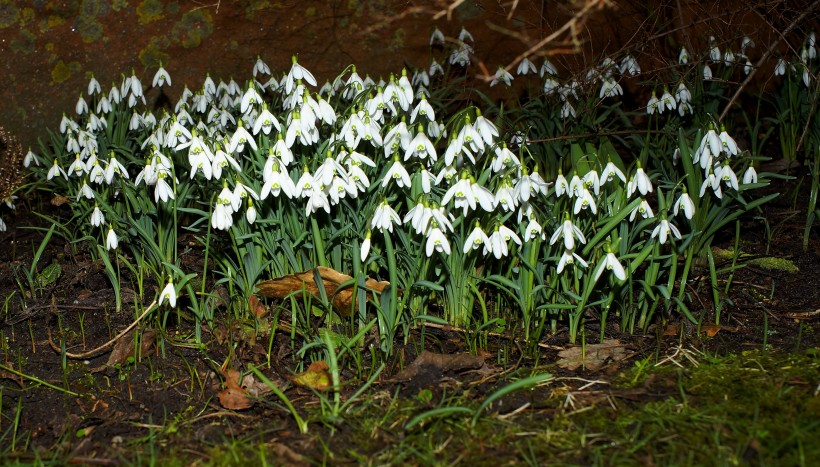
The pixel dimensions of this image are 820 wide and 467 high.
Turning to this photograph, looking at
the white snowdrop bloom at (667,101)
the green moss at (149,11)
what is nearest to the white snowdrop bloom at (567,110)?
the white snowdrop bloom at (667,101)

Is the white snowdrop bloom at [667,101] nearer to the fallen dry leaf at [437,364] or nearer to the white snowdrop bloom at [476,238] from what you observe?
the white snowdrop bloom at [476,238]

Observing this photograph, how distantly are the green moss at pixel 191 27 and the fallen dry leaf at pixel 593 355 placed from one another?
2.77m

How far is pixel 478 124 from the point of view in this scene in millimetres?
2723

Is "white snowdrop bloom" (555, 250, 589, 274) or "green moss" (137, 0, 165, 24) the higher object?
"green moss" (137, 0, 165, 24)

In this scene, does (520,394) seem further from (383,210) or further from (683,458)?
(383,210)

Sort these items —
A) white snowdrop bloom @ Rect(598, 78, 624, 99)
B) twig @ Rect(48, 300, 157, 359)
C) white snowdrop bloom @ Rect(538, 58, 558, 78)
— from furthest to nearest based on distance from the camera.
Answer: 1. white snowdrop bloom @ Rect(538, 58, 558, 78)
2. white snowdrop bloom @ Rect(598, 78, 624, 99)
3. twig @ Rect(48, 300, 157, 359)

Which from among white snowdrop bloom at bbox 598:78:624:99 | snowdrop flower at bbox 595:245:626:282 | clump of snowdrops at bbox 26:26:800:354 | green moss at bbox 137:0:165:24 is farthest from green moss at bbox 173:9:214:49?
snowdrop flower at bbox 595:245:626:282

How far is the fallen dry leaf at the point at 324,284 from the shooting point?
2750 millimetres

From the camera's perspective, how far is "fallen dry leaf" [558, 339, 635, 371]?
8.48 feet

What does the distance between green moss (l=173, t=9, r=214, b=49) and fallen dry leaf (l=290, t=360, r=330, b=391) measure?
2470mm

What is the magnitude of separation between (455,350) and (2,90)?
2883mm

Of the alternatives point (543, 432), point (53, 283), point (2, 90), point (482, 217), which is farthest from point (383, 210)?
point (2, 90)

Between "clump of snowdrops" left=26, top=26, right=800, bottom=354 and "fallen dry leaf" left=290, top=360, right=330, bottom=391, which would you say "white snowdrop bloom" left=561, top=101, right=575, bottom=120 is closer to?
"clump of snowdrops" left=26, top=26, right=800, bottom=354

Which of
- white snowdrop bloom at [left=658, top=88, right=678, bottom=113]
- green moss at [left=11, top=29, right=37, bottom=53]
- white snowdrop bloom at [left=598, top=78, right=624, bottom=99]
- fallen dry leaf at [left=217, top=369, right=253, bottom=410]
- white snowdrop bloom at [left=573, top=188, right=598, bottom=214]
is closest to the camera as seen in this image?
fallen dry leaf at [left=217, top=369, right=253, bottom=410]
